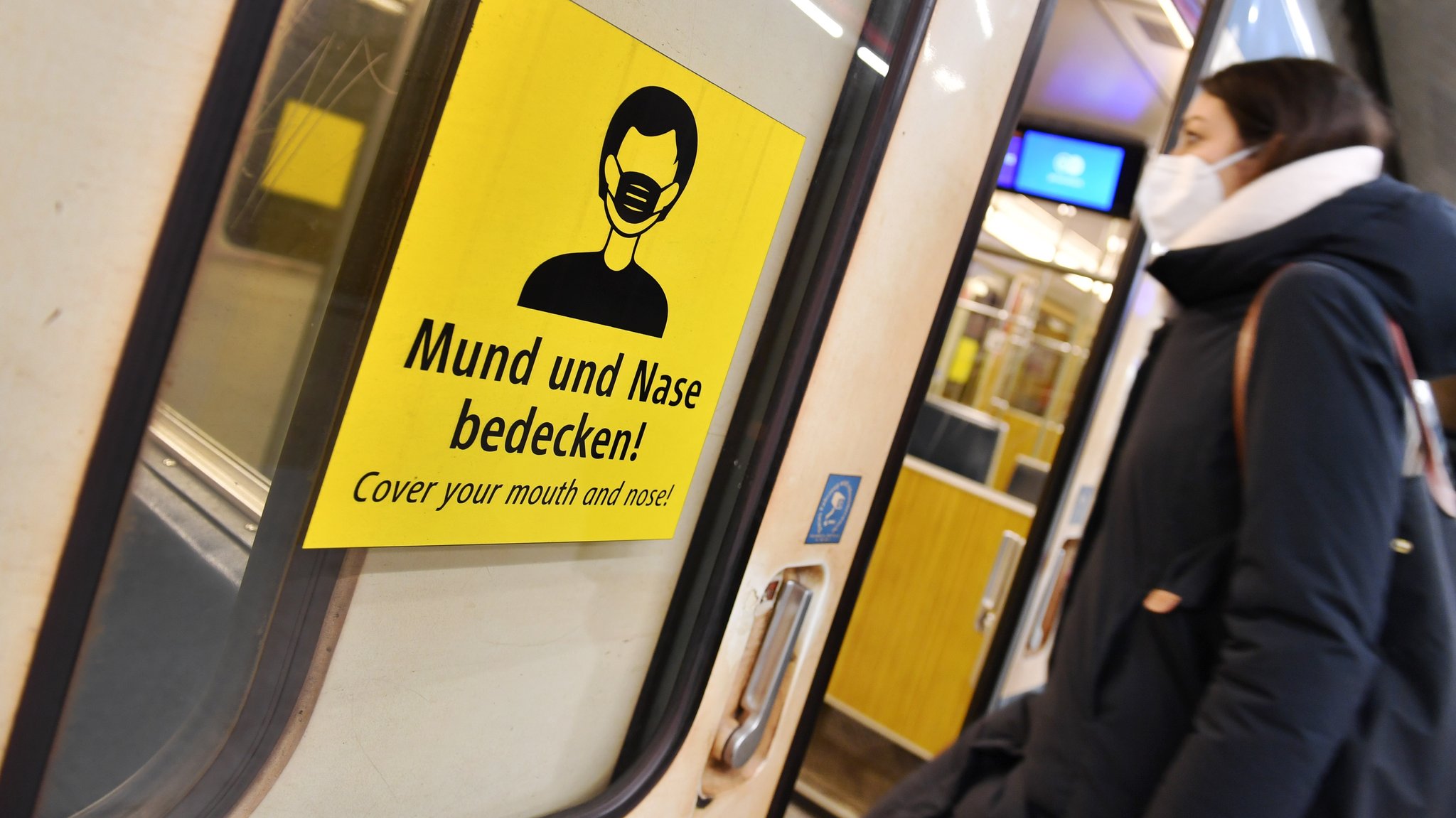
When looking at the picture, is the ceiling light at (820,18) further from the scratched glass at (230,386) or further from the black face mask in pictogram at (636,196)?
the scratched glass at (230,386)

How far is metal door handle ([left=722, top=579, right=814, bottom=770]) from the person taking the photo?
4.30ft

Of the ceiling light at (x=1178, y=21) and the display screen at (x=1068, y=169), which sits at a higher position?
the display screen at (x=1068, y=169)

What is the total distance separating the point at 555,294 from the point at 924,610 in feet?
10.3

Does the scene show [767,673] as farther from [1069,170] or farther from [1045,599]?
[1069,170]

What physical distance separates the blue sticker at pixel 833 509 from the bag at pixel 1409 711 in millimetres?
639

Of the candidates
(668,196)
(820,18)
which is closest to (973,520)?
(820,18)

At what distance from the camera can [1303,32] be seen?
116 inches

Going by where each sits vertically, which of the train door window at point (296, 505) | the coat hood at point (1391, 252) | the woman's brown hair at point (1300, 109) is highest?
the woman's brown hair at point (1300, 109)

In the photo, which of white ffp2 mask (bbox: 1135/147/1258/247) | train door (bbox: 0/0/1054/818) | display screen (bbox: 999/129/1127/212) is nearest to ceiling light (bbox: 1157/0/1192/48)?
white ffp2 mask (bbox: 1135/147/1258/247)

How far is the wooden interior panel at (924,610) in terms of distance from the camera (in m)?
3.60

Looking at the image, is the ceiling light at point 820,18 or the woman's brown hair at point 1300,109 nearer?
the ceiling light at point 820,18

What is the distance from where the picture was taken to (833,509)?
1.33m

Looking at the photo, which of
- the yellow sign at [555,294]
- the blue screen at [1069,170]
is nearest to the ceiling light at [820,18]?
the yellow sign at [555,294]

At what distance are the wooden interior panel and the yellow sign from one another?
282 centimetres
